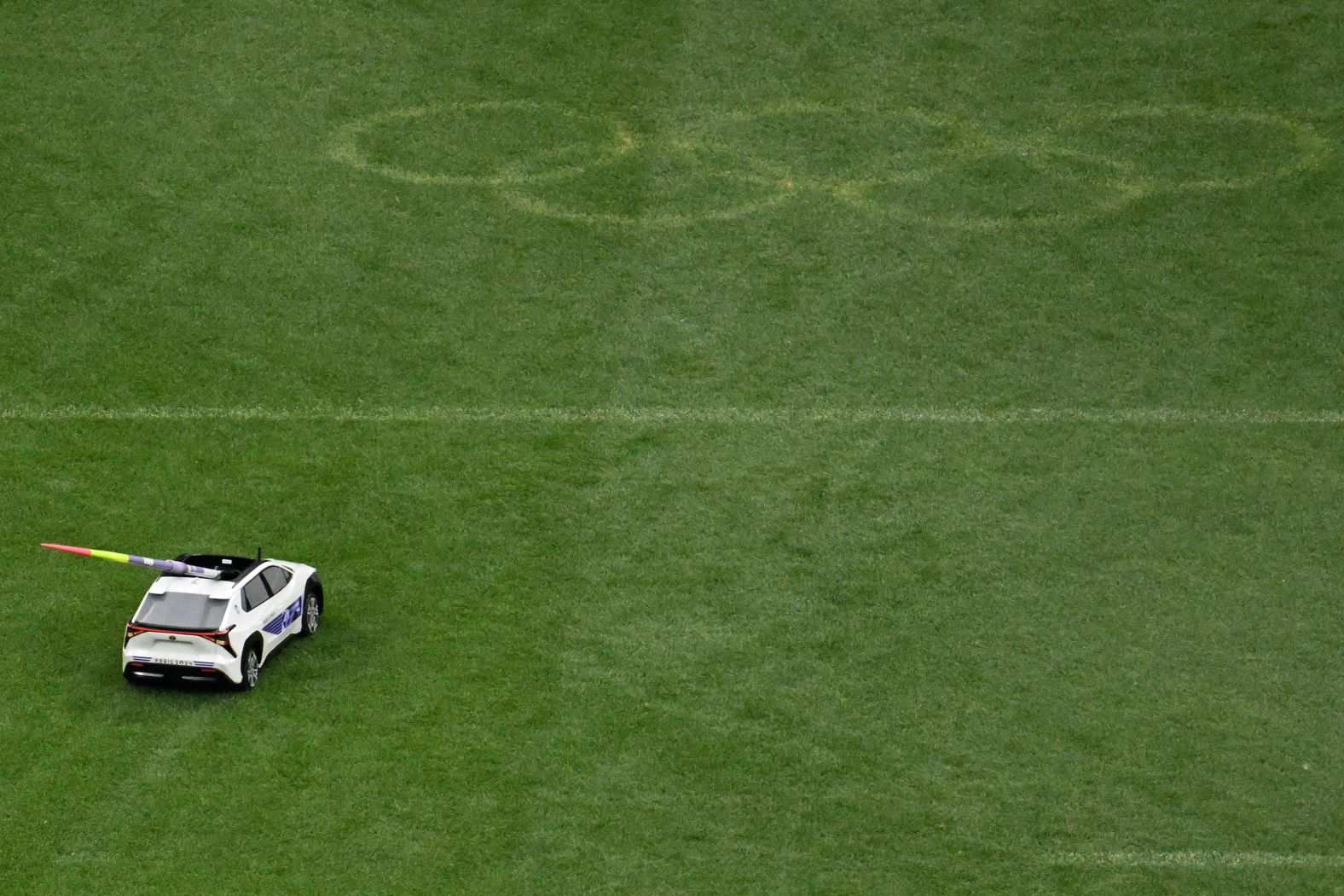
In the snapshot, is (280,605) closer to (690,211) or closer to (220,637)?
(220,637)

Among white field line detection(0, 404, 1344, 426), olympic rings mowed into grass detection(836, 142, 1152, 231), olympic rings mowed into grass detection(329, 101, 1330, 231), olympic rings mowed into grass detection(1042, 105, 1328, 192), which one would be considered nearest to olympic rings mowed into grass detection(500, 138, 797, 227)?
olympic rings mowed into grass detection(329, 101, 1330, 231)

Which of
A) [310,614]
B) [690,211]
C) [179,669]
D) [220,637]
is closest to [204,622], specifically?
[220,637]

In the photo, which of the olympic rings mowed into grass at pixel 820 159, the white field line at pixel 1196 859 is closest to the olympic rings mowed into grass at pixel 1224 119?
the olympic rings mowed into grass at pixel 820 159

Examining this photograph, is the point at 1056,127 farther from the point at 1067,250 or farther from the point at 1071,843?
the point at 1071,843

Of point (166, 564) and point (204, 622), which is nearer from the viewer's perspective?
point (204, 622)

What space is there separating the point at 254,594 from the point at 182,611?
762 mm

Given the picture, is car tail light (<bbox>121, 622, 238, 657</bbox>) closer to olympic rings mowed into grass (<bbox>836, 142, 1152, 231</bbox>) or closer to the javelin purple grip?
the javelin purple grip

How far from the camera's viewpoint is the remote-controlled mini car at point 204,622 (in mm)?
17875

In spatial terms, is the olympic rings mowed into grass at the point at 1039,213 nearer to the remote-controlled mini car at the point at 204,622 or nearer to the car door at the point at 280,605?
the car door at the point at 280,605

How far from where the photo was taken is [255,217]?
2673 cm

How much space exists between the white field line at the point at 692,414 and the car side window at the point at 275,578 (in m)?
4.75

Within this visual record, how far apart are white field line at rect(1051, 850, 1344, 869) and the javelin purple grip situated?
28.7ft

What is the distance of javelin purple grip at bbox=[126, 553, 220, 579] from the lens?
18.3m

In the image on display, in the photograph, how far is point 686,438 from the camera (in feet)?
76.4
